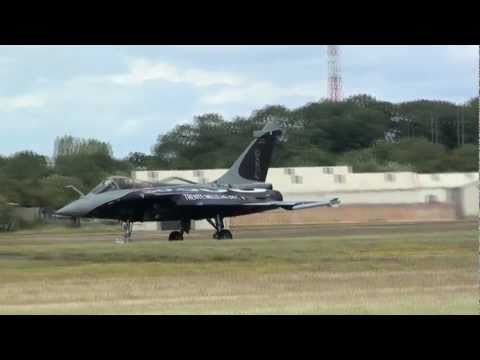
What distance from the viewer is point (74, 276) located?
65.3 feet

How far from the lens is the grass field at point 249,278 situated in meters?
14.2

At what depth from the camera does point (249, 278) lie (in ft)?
61.3

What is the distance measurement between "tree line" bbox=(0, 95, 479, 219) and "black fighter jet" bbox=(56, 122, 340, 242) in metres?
7.70

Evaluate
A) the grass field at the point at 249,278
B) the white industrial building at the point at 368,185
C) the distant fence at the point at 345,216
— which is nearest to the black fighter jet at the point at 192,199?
the white industrial building at the point at 368,185

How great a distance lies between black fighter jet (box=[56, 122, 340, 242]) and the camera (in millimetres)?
35250

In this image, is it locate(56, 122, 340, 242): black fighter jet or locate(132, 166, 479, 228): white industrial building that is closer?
locate(56, 122, 340, 242): black fighter jet

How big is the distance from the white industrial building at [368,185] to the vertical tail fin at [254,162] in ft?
13.8

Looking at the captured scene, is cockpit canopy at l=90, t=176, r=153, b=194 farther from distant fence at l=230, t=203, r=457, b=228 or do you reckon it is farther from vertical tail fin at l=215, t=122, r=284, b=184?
distant fence at l=230, t=203, r=457, b=228

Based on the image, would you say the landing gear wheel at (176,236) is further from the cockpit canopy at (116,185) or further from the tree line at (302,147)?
the tree line at (302,147)

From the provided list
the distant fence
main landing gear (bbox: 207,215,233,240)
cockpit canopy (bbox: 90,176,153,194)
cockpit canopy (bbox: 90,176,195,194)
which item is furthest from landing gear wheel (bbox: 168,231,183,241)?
the distant fence
